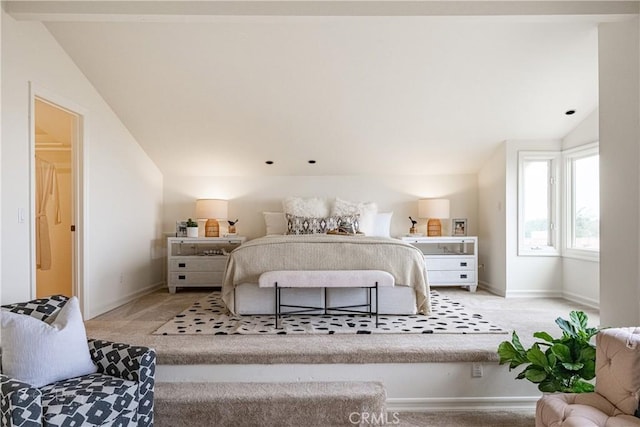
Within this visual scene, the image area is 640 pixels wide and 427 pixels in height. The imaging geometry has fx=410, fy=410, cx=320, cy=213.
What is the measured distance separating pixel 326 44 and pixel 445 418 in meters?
3.08

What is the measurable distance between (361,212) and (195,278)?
90.6 inches

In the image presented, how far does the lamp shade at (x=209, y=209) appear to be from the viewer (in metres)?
5.45

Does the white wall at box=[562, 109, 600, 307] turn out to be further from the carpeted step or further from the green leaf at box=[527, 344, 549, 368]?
the carpeted step

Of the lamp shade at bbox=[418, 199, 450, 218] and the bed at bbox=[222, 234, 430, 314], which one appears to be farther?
the lamp shade at bbox=[418, 199, 450, 218]

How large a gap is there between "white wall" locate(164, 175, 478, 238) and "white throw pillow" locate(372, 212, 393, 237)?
9.8 inches

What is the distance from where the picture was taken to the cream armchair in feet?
5.69

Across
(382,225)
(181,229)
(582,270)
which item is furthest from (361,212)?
(582,270)

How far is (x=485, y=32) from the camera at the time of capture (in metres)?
3.51

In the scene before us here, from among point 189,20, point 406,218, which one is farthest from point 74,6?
point 406,218

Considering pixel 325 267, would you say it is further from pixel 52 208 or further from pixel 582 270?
pixel 52 208

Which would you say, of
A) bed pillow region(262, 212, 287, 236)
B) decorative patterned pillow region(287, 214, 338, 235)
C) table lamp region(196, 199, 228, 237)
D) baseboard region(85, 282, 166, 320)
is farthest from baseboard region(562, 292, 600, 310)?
baseboard region(85, 282, 166, 320)

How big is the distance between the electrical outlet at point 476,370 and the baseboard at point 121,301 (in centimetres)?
335

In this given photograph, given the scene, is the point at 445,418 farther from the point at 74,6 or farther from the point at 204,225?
the point at 204,225

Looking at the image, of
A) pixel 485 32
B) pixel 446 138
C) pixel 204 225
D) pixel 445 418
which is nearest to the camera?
pixel 445 418
